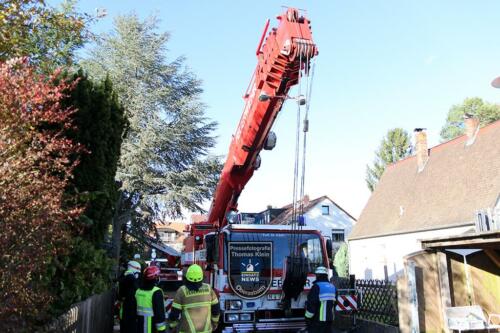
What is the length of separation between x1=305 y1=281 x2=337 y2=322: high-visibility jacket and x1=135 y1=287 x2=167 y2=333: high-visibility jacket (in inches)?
105

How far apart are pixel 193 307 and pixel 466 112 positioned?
1874 inches

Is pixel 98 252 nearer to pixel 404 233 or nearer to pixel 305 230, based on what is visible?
pixel 305 230

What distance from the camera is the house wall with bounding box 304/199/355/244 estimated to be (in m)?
42.7

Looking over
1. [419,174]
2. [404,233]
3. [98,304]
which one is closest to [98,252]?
[98,304]

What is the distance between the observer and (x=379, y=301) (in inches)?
444

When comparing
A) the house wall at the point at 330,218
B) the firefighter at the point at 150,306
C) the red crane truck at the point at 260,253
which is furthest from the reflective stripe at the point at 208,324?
the house wall at the point at 330,218

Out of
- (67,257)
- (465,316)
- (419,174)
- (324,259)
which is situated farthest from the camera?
(419,174)

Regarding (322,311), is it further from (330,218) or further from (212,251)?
(330,218)

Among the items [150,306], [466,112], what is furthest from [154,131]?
[466,112]

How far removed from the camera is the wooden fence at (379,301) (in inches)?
417

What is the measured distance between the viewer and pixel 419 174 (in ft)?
91.8

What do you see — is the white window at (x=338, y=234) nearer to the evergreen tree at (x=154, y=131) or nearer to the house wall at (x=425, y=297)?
the evergreen tree at (x=154, y=131)

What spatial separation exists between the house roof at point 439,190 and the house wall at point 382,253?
0.42 meters

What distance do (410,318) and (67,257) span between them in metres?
6.70
